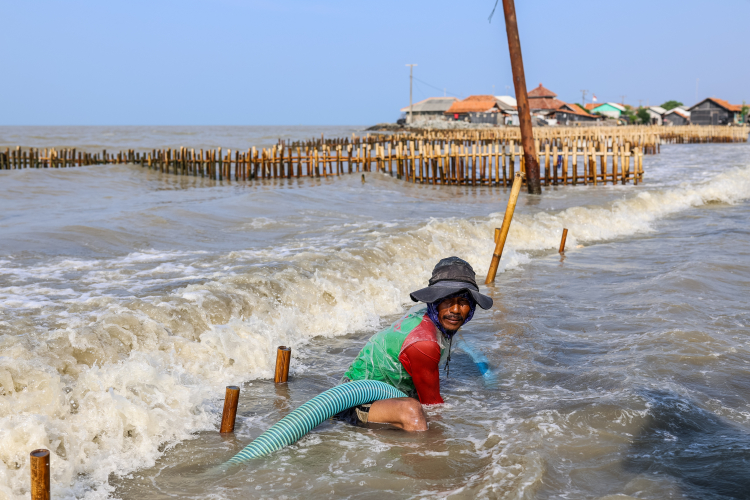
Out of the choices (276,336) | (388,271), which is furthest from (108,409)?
(388,271)

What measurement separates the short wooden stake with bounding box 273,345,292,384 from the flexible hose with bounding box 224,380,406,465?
975 millimetres

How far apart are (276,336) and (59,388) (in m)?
2.12

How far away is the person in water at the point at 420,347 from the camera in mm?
3758

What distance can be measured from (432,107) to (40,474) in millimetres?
93062

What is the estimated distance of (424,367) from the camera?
386cm

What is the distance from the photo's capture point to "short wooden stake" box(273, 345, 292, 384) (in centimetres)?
478

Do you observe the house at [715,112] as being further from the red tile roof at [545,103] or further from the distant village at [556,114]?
the red tile roof at [545,103]

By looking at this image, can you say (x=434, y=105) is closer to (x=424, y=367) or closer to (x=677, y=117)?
(x=677, y=117)

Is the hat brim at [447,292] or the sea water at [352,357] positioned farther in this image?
the hat brim at [447,292]

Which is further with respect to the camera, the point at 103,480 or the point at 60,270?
the point at 60,270

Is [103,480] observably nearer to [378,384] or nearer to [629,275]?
[378,384]

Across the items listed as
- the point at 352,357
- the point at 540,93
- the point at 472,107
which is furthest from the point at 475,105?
the point at 352,357

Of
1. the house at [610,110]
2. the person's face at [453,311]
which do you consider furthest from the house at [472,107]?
A: the person's face at [453,311]

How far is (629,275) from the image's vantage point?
8617 millimetres
